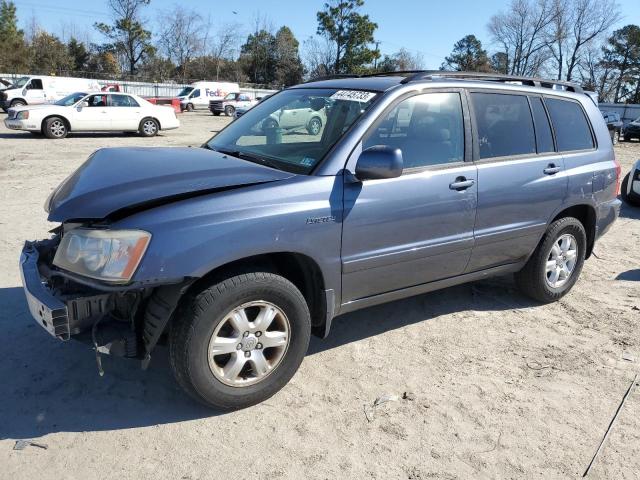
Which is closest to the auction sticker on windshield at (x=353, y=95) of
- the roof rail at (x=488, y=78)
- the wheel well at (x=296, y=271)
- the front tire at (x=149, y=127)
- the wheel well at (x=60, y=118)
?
the roof rail at (x=488, y=78)

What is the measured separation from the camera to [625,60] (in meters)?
59.4

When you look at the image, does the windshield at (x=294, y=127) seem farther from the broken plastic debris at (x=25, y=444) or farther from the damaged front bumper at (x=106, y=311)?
the broken plastic debris at (x=25, y=444)

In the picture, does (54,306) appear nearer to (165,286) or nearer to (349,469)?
(165,286)

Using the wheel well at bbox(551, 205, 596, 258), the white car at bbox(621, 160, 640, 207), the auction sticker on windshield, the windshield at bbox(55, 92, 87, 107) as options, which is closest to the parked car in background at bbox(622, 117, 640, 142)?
the white car at bbox(621, 160, 640, 207)

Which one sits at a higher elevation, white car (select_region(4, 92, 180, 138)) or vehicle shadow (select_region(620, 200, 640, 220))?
white car (select_region(4, 92, 180, 138))

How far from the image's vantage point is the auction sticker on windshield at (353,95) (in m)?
3.54

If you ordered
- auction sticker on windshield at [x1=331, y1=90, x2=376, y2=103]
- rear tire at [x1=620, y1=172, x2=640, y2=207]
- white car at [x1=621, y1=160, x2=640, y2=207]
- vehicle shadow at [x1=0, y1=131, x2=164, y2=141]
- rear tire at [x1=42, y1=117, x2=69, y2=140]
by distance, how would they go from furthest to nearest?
1. vehicle shadow at [x1=0, y1=131, x2=164, y2=141]
2. rear tire at [x1=42, y1=117, x2=69, y2=140]
3. rear tire at [x1=620, y1=172, x2=640, y2=207]
4. white car at [x1=621, y1=160, x2=640, y2=207]
5. auction sticker on windshield at [x1=331, y1=90, x2=376, y2=103]

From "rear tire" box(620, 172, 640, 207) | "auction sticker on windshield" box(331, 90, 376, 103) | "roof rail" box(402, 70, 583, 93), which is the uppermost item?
"roof rail" box(402, 70, 583, 93)

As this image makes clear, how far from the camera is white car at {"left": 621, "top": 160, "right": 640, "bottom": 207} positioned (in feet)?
30.1

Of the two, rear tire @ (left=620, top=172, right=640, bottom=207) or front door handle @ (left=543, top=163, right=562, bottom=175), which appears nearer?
front door handle @ (left=543, top=163, right=562, bottom=175)

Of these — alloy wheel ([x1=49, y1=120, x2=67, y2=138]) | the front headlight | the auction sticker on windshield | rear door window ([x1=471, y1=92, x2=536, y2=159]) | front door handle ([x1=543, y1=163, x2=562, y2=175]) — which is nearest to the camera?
the front headlight

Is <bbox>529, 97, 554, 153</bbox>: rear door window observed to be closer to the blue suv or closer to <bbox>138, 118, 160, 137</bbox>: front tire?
the blue suv

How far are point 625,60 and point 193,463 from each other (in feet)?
228

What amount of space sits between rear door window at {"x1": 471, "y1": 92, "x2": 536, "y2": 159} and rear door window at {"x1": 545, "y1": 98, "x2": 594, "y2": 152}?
1.15 ft
